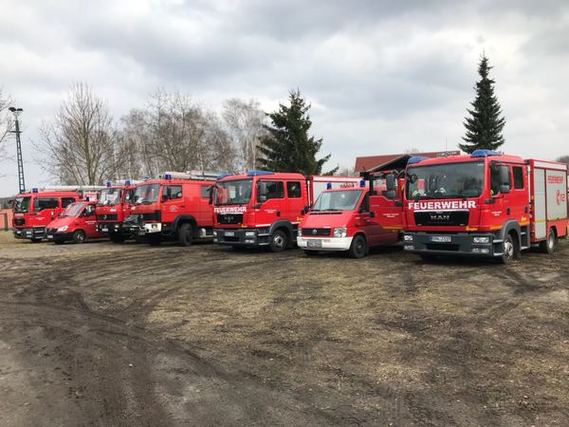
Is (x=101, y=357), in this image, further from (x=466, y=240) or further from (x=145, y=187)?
(x=145, y=187)

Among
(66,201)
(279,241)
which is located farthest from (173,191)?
(66,201)

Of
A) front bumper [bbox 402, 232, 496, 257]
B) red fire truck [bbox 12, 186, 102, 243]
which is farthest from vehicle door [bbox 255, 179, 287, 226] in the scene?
red fire truck [bbox 12, 186, 102, 243]

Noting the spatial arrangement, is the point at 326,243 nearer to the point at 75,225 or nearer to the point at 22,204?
the point at 75,225

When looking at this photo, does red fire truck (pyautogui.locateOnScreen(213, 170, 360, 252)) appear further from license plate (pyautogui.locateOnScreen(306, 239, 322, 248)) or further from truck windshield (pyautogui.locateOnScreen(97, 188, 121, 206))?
truck windshield (pyautogui.locateOnScreen(97, 188, 121, 206))

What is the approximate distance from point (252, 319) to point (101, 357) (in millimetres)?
2333

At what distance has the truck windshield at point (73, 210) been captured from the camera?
23781 millimetres

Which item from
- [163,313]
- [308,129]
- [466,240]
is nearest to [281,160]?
[308,129]

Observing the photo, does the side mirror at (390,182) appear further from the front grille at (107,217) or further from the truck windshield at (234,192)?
the front grille at (107,217)

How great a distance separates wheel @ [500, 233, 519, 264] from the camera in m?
12.1

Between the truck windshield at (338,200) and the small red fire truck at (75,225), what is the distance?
1315 centimetres

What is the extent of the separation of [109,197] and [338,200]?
12.2 metres

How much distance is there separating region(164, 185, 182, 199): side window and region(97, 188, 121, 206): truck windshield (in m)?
3.86

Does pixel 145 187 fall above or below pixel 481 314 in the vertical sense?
above

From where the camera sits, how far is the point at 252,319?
7.56 metres
